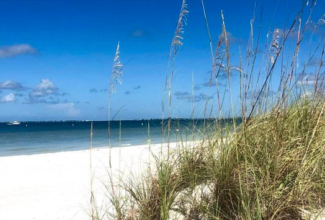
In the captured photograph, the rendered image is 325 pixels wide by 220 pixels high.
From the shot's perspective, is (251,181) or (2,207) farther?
(2,207)

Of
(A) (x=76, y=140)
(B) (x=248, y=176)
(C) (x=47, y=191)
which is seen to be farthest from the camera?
(A) (x=76, y=140)

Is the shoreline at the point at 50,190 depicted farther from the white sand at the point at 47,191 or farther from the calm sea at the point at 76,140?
the calm sea at the point at 76,140

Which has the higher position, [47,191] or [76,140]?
[47,191]

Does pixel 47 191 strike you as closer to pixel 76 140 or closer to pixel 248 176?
pixel 248 176

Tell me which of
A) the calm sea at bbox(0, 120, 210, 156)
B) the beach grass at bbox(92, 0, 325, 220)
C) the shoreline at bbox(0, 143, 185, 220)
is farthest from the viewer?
the shoreline at bbox(0, 143, 185, 220)

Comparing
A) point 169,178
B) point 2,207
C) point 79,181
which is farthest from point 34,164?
point 169,178

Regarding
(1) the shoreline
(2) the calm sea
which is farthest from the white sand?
(2) the calm sea

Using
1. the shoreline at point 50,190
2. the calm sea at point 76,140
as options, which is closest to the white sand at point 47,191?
Result: the shoreline at point 50,190

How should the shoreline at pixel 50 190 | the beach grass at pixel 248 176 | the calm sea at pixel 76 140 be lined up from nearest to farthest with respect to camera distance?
the beach grass at pixel 248 176 < the calm sea at pixel 76 140 < the shoreline at pixel 50 190

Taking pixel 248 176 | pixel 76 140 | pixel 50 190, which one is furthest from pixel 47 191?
pixel 76 140

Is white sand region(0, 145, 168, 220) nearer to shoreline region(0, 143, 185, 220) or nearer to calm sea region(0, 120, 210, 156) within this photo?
shoreline region(0, 143, 185, 220)

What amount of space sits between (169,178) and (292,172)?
0.86 meters

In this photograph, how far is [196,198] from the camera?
2.26m

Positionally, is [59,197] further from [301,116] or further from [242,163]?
[301,116]
